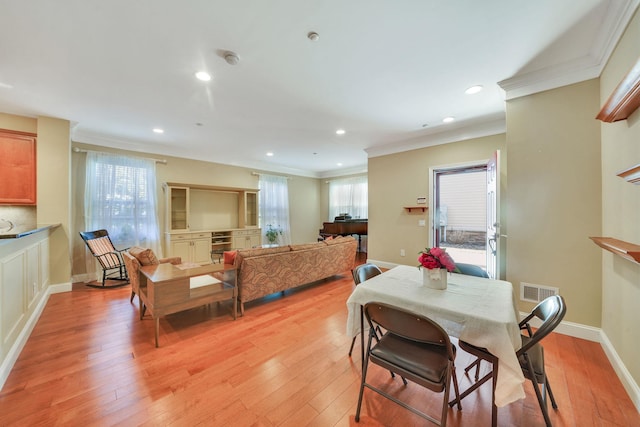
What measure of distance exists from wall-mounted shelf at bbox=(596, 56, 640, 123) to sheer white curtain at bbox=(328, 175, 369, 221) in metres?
5.41

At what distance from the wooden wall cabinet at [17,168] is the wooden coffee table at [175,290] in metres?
2.36

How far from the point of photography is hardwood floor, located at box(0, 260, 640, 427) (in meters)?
1.53

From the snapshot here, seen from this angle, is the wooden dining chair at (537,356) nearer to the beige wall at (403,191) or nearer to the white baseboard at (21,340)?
the beige wall at (403,191)

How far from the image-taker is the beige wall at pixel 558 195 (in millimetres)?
A: 2361

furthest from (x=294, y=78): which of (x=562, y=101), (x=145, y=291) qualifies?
(x=145, y=291)

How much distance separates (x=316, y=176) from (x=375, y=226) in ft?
12.2

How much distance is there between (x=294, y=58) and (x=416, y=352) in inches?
103

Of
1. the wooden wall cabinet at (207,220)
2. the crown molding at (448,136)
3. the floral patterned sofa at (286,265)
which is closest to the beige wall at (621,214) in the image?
the crown molding at (448,136)

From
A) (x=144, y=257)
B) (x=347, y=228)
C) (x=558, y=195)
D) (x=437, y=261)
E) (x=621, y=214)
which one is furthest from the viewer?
(x=347, y=228)

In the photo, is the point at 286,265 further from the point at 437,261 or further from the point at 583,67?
the point at 583,67

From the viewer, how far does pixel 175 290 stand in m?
2.52

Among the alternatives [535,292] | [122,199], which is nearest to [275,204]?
[122,199]

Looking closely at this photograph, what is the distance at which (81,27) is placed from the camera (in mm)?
1851

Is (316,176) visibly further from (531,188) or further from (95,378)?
(95,378)
